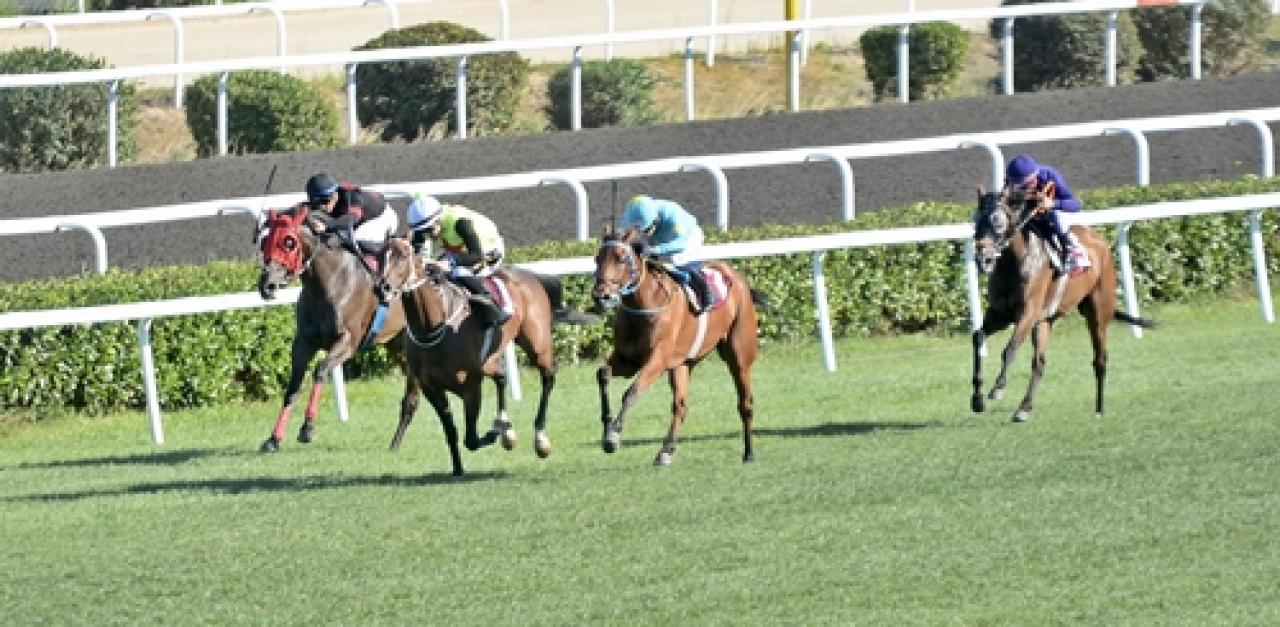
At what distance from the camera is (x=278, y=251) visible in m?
11.5

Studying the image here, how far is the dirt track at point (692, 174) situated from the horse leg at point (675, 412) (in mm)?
4881

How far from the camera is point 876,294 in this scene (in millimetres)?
15031

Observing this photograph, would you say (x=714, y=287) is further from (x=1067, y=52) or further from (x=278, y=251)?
→ (x=1067, y=52)

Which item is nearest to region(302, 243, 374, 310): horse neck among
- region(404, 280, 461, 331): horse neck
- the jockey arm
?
the jockey arm

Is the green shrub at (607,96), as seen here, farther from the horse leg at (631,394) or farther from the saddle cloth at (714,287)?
the horse leg at (631,394)

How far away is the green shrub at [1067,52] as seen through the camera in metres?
21.1

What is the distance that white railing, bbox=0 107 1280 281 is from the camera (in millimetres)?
13547

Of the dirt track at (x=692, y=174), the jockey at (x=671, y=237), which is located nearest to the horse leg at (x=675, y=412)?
the jockey at (x=671, y=237)

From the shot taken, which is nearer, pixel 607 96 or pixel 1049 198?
pixel 1049 198

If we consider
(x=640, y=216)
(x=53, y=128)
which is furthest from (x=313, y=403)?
(x=53, y=128)

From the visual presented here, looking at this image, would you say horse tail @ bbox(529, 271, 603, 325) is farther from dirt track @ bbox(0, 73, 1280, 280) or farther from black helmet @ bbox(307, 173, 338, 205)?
dirt track @ bbox(0, 73, 1280, 280)

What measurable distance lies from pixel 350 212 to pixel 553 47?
20.1ft

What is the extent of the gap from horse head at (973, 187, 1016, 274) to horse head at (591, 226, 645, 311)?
1971 millimetres

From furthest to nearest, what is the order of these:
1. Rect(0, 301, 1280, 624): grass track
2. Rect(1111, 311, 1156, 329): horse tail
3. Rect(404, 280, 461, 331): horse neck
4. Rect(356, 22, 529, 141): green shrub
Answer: Rect(356, 22, 529, 141): green shrub, Rect(1111, 311, 1156, 329): horse tail, Rect(404, 280, 461, 331): horse neck, Rect(0, 301, 1280, 624): grass track
